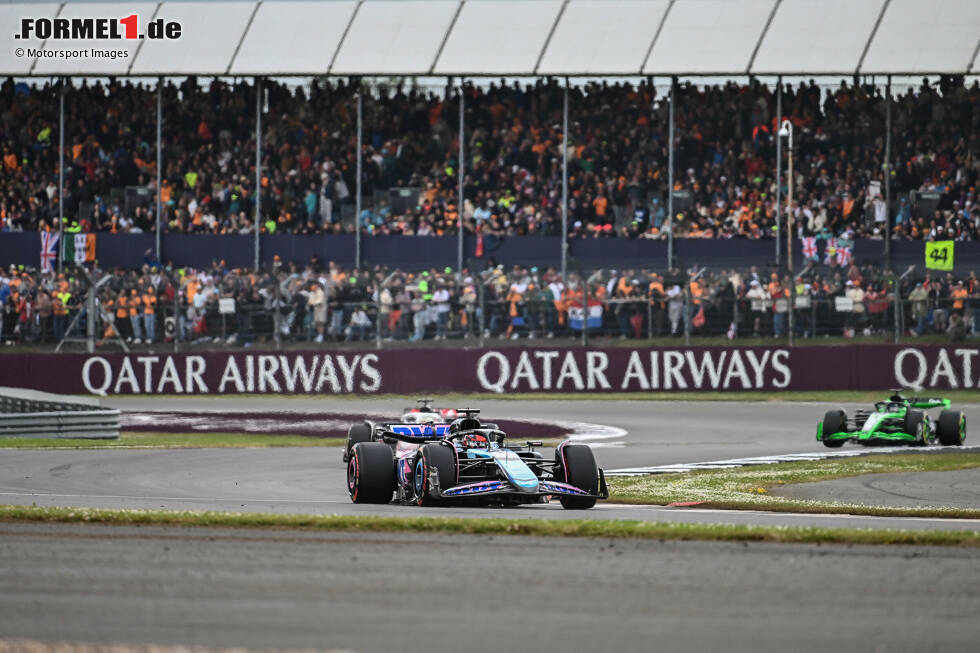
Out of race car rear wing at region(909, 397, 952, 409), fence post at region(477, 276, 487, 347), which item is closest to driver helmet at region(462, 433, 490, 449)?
race car rear wing at region(909, 397, 952, 409)

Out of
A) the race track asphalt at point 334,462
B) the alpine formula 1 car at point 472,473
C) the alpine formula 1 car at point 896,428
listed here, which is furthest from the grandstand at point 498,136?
the alpine formula 1 car at point 472,473

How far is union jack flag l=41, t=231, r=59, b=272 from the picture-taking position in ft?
106

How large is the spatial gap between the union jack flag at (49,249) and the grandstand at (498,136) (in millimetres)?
93

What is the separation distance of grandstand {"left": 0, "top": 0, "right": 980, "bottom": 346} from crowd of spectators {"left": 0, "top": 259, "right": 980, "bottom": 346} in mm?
2305

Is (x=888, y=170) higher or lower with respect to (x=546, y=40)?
lower

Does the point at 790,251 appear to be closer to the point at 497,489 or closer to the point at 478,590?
the point at 497,489

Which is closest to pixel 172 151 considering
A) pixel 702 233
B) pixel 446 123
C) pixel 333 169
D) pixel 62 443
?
pixel 333 169

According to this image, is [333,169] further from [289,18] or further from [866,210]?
[866,210]

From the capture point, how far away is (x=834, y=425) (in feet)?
64.8

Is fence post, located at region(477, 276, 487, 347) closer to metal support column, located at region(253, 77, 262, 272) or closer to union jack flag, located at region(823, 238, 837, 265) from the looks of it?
metal support column, located at region(253, 77, 262, 272)

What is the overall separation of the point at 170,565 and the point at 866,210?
84.4 feet

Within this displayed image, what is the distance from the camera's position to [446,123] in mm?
34438

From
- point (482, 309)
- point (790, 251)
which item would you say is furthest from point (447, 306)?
point (790, 251)

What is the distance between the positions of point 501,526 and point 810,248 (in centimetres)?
2222
